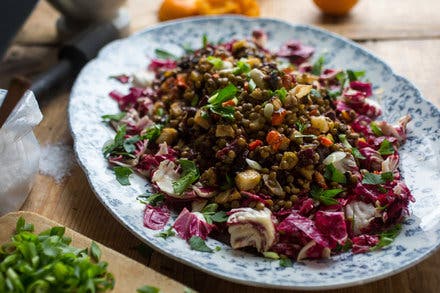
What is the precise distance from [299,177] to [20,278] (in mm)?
935

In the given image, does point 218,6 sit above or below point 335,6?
below

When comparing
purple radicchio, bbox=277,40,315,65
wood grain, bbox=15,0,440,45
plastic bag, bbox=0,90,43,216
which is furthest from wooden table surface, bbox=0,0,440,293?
purple radicchio, bbox=277,40,315,65

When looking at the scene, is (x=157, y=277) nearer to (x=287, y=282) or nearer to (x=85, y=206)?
(x=287, y=282)

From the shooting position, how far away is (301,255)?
196 centimetres

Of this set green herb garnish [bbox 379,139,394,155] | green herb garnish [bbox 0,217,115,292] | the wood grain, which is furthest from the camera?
the wood grain

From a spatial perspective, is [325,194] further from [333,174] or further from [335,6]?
[335,6]

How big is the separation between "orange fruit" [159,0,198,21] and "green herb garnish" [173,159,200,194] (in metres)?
1.39

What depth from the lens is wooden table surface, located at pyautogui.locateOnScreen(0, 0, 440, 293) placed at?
208 cm

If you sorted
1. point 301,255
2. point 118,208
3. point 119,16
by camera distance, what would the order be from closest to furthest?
point 301,255
point 118,208
point 119,16

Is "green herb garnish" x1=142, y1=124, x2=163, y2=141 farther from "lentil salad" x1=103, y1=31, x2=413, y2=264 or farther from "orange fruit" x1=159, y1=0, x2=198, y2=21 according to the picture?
"orange fruit" x1=159, y1=0, x2=198, y2=21

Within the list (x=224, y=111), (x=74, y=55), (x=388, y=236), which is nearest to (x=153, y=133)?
(x=224, y=111)

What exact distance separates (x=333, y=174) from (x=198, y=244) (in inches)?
20.5

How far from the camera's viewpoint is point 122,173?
89.3 inches

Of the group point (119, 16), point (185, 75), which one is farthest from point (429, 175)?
point (119, 16)
